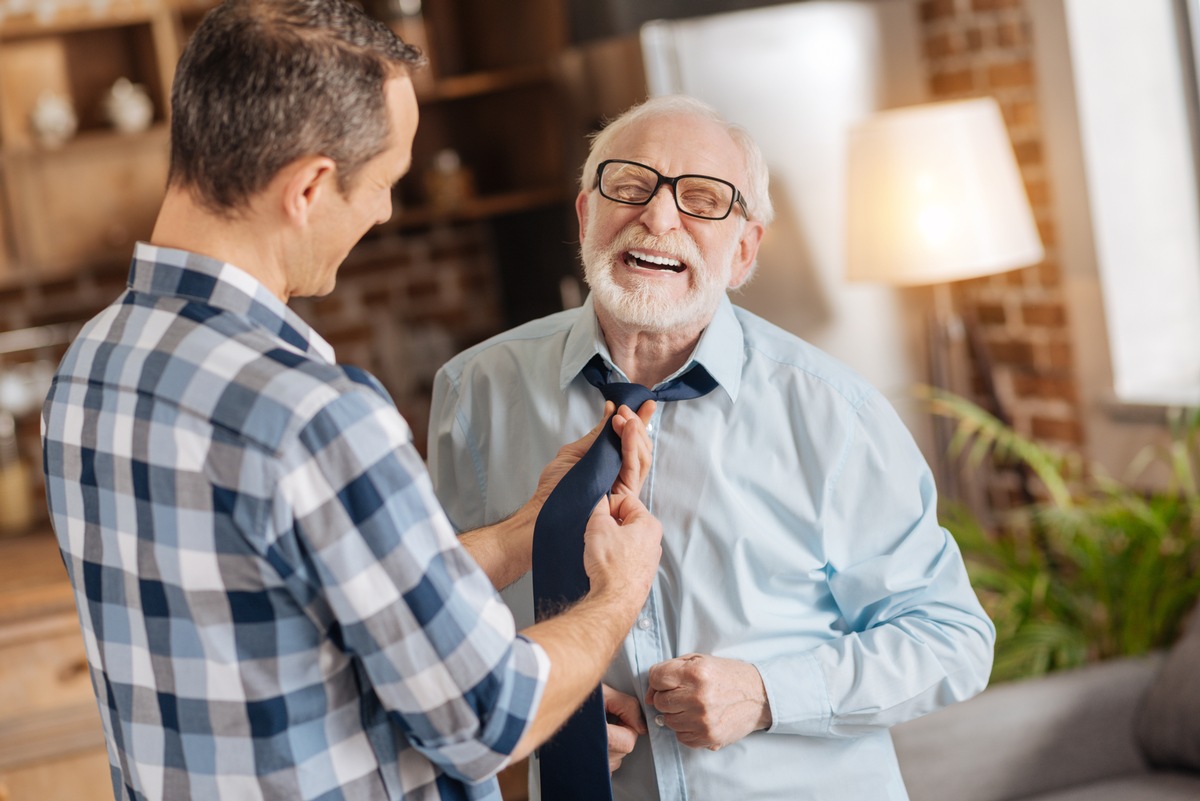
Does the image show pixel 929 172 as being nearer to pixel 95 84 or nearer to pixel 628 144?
pixel 628 144

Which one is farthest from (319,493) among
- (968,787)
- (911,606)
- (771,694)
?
(968,787)

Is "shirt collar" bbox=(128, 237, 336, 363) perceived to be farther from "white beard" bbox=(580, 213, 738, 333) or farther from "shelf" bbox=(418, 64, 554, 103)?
"shelf" bbox=(418, 64, 554, 103)

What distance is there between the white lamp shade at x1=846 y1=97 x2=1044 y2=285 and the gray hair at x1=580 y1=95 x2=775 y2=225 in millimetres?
1384

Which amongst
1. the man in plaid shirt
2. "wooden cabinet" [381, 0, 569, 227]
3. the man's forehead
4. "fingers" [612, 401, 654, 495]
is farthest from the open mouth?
"wooden cabinet" [381, 0, 569, 227]

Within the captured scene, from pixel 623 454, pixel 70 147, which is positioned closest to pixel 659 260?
pixel 623 454

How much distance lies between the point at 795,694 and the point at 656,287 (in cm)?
49

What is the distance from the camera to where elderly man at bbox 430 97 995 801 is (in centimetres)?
140

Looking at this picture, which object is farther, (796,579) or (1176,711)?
(1176,711)

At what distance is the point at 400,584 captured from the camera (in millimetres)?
979

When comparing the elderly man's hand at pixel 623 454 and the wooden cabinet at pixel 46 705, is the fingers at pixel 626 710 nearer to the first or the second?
the elderly man's hand at pixel 623 454

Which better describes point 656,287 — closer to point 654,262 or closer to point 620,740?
point 654,262

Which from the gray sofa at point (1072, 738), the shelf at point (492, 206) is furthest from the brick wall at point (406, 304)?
the gray sofa at point (1072, 738)

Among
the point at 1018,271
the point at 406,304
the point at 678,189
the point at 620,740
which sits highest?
A: the point at 678,189

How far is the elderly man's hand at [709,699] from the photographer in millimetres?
1330
